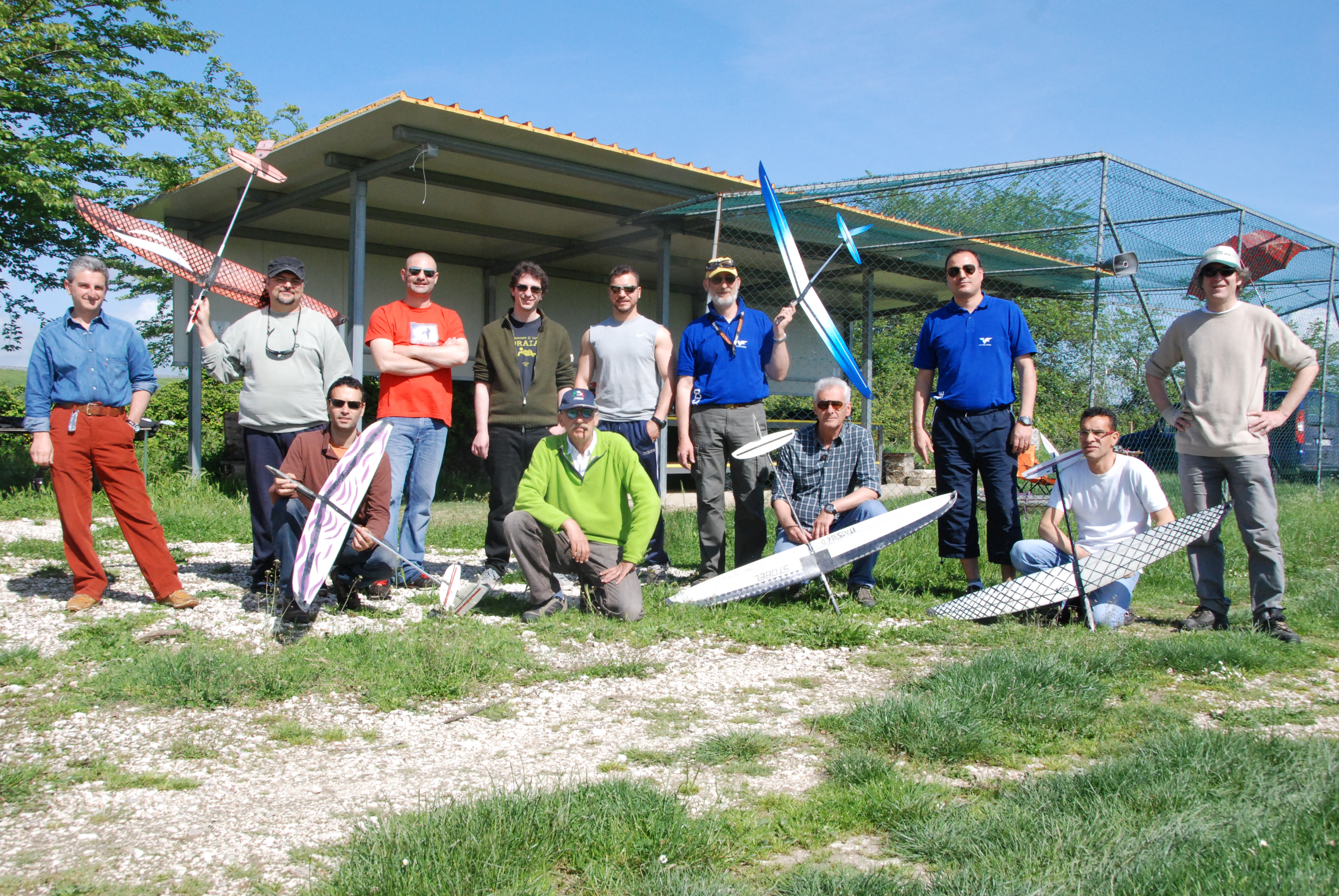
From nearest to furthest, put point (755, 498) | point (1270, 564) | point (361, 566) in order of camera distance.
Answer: point (1270, 564), point (361, 566), point (755, 498)

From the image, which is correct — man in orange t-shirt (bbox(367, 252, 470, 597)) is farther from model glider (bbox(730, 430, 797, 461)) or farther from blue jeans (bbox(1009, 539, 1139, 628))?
blue jeans (bbox(1009, 539, 1139, 628))

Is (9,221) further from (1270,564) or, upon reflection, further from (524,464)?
(1270,564)

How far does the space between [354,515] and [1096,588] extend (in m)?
3.80

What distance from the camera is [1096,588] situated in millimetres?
4879

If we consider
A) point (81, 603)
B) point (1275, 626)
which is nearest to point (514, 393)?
point (81, 603)

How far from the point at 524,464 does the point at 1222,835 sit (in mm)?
4353

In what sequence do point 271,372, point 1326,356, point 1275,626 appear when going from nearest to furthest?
point 1275,626
point 271,372
point 1326,356

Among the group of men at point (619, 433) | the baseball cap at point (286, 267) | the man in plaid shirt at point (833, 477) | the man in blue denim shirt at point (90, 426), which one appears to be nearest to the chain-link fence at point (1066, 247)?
the group of men at point (619, 433)

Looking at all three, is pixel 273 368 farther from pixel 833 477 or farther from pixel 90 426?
pixel 833 477

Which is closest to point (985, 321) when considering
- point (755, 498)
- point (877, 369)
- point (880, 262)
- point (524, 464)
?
point (755, 498)

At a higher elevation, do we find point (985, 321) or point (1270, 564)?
point (985, 321)

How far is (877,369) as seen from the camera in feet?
67.6

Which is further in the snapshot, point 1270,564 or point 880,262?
point 880,262

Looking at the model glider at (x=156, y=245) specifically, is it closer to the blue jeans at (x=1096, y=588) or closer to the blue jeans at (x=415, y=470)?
the blue jeans at (x=415, y=470)
